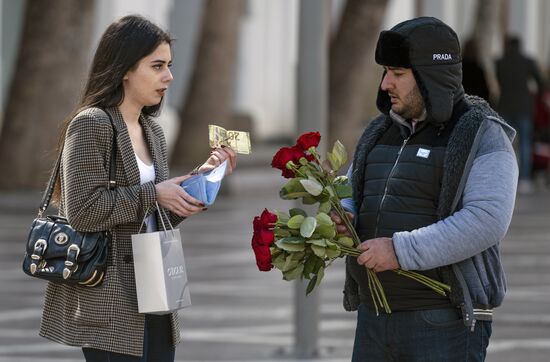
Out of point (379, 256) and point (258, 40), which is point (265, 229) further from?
point (258, 40)

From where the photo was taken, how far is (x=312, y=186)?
15.5 feet

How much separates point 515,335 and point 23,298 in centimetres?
381

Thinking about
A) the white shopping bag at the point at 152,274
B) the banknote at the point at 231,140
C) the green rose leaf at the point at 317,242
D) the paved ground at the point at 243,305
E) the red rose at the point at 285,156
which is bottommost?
the paved ground at the point at 243,305

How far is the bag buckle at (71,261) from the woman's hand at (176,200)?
31 centimetres

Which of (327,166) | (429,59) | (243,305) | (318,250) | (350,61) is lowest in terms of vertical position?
(243,305)

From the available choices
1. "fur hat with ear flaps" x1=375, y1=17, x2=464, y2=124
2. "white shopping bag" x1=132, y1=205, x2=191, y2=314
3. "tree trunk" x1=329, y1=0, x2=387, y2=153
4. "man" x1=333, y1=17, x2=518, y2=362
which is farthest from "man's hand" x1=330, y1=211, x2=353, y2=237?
"tree trunk" x1=329, y1=0, x2=387, y2=153

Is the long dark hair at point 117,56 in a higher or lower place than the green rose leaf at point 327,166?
higher

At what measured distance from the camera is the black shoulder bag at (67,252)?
489 centimetres

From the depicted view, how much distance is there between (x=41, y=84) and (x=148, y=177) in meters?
14.8

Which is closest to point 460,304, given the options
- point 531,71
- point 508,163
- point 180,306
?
point 508,163

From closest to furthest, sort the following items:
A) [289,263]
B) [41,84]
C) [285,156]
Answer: [289,263]
[285,156]
[41,84]

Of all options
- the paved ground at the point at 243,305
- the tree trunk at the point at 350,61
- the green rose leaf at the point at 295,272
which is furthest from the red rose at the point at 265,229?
the tree trunk at the point at 350,61

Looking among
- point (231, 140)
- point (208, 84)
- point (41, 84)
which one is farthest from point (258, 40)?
point (231, 140)

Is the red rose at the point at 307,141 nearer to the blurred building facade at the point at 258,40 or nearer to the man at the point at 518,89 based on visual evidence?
the man at the point at 518,89
